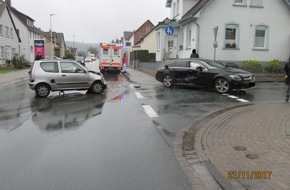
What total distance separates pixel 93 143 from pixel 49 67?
8356mm

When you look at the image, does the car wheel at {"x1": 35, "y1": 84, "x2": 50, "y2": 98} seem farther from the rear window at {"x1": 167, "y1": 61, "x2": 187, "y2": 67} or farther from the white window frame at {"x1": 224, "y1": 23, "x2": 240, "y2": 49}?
the white window frame at {"x1": 224, "y1": 23, "x2": 240, "y2": 49}

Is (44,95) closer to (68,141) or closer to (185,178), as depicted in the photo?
(68,141)

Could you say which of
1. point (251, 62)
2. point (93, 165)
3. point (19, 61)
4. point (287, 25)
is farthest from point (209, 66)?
point (19, 61)

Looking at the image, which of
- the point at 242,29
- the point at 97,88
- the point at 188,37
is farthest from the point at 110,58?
the point at 97,88

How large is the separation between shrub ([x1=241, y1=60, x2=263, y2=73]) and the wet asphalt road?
11438mm

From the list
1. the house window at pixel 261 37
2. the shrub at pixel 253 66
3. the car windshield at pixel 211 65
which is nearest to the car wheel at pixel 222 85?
the car windshield at pixel 211 65

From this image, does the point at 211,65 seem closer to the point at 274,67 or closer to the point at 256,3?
the point at 274,67

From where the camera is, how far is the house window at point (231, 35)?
2456 cm

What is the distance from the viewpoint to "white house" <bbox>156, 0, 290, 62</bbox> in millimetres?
24141

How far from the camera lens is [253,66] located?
75.2 ft

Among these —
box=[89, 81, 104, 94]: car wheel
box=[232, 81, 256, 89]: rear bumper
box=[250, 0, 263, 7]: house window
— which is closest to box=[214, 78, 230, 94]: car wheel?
box=[232, 81, 256, 89]: rear bumper

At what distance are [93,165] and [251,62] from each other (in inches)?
782

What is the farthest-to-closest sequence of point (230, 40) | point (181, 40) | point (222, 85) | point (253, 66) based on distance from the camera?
point (181, 40)
point (230, 40)
point (253, 66)
point (222, 85)

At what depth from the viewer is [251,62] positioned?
23.0m
